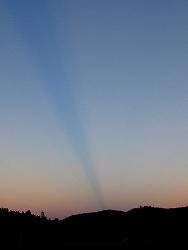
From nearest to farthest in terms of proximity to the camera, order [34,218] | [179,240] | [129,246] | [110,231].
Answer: [129,246]
[179,240]
[34,218]
[110,231]

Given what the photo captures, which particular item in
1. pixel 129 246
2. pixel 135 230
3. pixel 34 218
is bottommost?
pixel 129 246

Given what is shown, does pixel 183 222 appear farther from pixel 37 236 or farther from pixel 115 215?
pixel 37 236

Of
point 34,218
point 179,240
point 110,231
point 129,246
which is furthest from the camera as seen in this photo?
point 110,231

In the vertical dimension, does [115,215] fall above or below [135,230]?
above

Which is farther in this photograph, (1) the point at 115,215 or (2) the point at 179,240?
(1) the point at 115,215

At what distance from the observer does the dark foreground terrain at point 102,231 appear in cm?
2630

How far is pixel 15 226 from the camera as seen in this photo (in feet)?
87.4

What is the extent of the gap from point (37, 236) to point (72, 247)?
8.70ft

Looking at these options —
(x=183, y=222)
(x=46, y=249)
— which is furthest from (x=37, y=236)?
(x=183, y=222)

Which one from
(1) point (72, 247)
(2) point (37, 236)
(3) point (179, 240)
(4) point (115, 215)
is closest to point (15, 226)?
(2) point (37, 236)

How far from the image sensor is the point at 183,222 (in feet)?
102

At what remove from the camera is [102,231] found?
33.9m

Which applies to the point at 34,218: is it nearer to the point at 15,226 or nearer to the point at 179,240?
the point at 15,226

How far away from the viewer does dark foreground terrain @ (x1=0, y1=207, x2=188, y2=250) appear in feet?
86.3
